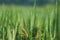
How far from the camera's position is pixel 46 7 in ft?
6.54

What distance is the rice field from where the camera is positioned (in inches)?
78.3

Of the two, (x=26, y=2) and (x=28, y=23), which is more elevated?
(x=26, y=2)

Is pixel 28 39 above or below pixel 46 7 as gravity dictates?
below

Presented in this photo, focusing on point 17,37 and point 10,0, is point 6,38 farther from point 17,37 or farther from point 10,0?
point 10,0

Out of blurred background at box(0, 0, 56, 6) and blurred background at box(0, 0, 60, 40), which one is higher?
blurred background at box(0, 0, 56, 6)

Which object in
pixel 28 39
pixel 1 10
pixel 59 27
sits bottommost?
pixel 28 39

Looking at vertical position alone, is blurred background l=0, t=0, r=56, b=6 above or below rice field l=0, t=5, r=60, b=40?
above

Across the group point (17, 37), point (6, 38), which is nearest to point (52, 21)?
point (17, 37)

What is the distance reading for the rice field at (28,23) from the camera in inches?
78.3

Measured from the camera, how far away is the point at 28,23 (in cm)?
200

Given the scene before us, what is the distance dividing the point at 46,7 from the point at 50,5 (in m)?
0.05

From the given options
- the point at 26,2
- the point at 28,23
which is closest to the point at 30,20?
the point at 28,23

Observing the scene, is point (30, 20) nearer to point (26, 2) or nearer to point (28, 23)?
point (28, 23)

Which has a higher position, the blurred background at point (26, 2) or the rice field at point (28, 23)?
the blurred background at point (26, 2)
